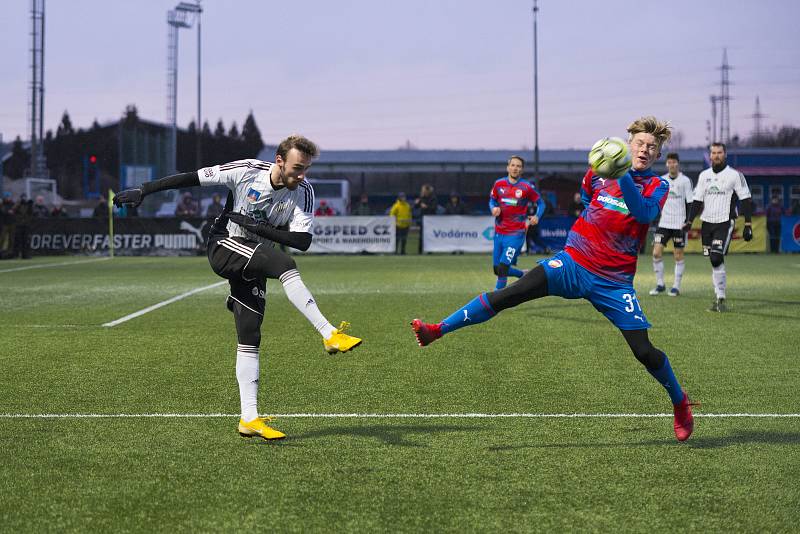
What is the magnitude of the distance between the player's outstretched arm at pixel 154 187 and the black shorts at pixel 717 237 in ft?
33.4

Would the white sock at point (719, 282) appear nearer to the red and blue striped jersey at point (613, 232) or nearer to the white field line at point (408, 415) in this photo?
the white field line at point (408, 415)

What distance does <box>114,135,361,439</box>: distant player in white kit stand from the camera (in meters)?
6.12

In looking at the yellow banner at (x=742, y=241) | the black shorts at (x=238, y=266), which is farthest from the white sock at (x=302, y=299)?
the yellow banner at (x=742, y=241)

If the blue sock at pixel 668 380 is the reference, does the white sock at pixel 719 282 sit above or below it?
above

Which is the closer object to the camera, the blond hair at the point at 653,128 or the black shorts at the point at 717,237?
the blond hair at the point at 653,128

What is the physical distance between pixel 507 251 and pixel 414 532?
1169 cm

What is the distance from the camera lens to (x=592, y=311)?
13766 millimetres

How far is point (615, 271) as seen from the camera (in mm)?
6145

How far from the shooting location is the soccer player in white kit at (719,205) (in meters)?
14.4

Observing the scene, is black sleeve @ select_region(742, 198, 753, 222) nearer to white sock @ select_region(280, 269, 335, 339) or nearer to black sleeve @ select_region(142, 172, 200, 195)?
white sock @ select_region(280, 269, 335, 339)

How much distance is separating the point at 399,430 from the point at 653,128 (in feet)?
8.16

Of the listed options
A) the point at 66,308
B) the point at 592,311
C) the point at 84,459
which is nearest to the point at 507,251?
the point at 592,311

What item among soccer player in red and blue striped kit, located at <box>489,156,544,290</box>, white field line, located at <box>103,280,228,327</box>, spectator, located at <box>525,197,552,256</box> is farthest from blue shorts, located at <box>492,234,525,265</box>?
spectator, located at <box>525,197,552,256</box>

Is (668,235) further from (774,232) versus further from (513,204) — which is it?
(774,232)
